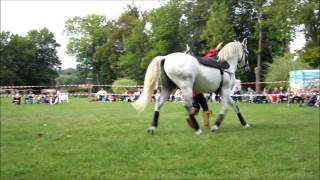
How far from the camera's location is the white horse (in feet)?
34.2

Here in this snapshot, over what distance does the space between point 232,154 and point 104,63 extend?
236ft

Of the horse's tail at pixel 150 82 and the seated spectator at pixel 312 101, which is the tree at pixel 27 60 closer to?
the seated spectator at pixel 312 101

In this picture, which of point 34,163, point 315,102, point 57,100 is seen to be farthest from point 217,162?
point 57,100

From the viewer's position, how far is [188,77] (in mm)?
10664

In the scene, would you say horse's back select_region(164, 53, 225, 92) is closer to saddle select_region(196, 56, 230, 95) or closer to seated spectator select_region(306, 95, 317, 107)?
saddle select_region(196, 56, 230, 95)

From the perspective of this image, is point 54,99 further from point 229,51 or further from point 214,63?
point 214,63

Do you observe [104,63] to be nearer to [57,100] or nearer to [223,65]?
[57,100]

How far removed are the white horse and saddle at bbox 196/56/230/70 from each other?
94mm

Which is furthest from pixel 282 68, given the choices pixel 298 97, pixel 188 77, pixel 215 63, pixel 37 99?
pixel 188 77

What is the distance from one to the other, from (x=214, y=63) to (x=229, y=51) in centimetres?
68

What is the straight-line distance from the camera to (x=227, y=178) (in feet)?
21.5

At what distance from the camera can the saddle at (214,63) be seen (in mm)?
11180

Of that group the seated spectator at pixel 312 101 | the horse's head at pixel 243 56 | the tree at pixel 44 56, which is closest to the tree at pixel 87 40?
the tree at pixel 44 56

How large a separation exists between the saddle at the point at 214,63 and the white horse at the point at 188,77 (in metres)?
0.09
